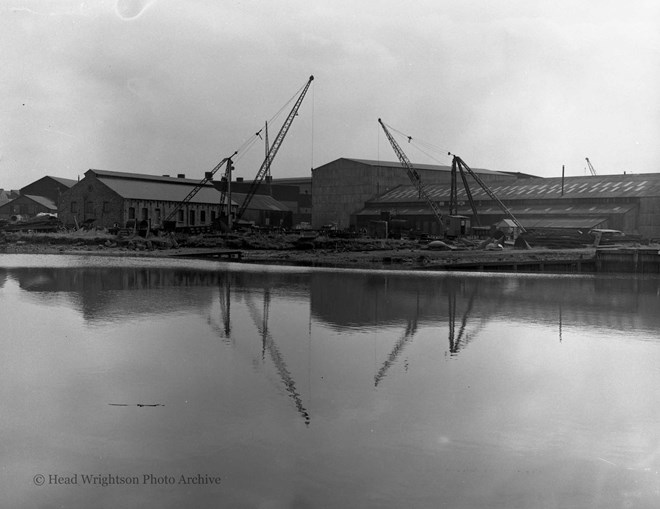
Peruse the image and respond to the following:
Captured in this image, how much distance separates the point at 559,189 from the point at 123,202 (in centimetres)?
4413

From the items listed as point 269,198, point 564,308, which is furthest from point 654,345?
point 269,198

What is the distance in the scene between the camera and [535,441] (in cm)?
988

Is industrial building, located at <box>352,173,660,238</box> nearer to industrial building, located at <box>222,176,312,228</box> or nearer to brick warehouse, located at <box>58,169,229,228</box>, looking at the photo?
industrial building, located at <box>222,176,312,228</box>

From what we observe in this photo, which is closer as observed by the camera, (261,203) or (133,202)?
(133,202)

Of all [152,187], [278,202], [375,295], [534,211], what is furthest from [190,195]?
[375,295]

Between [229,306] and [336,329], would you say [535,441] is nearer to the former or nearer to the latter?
[336,329]

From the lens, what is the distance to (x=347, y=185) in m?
86.7

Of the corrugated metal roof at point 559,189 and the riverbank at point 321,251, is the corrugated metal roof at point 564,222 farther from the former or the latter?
the riverbank at point 321,251

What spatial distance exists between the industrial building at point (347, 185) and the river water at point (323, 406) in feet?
208

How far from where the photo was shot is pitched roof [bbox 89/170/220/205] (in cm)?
7569

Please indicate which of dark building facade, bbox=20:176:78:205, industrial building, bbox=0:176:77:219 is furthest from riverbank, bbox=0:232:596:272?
dark building facade, bbox=20:176:78:205

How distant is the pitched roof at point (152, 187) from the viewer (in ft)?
248

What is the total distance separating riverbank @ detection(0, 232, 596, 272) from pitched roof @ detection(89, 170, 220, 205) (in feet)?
47.6

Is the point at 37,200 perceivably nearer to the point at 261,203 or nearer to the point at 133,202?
the point at 133,202
